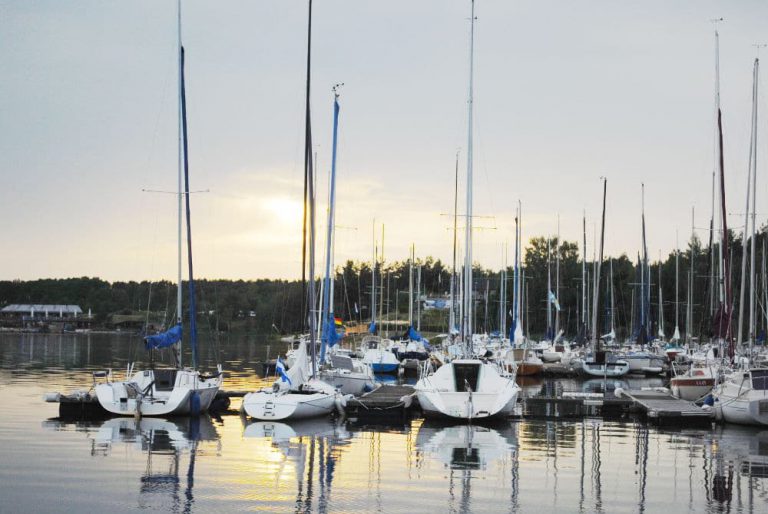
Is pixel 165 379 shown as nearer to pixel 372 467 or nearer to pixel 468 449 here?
pixel 468 449

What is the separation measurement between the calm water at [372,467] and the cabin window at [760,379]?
1.74 meters

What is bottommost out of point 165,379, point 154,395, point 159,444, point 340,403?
point 159,444

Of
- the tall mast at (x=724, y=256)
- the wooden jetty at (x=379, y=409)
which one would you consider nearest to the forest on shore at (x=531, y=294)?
the tall mast at (x=724, y=256)

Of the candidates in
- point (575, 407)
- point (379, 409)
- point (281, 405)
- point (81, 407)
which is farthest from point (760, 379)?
point (81, 407)

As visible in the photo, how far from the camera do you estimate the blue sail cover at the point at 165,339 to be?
1373 inches

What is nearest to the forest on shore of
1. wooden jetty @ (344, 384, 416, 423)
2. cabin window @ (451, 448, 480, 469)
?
wooden jetty @ (344, 384, 416, 423)

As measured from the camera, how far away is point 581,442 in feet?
96.5

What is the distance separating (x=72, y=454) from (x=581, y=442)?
14.6m

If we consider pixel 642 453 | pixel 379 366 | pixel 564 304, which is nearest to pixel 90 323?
pixel 564 304

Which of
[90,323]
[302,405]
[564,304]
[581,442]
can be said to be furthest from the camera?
[90,323]

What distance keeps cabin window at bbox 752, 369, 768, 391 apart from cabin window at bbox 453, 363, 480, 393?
371 inches

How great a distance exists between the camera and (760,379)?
109ft

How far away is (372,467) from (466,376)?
10.8 m

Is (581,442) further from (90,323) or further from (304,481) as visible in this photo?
(90,323)
